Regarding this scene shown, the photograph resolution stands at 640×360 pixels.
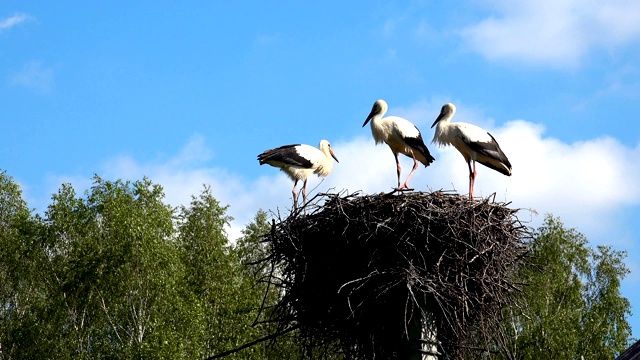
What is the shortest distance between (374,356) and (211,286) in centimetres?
1840

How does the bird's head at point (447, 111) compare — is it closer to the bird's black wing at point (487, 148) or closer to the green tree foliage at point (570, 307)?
the bird's black wing at point (487, 148)

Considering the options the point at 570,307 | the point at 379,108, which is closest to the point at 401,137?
the point at 379,108

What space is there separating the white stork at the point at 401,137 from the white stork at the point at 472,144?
0.72 ft

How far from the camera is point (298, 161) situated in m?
14.2

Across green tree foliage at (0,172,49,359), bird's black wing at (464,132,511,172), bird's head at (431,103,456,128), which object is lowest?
bird's black wing at (464,132,511,172)

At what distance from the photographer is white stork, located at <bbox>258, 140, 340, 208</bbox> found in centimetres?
1418

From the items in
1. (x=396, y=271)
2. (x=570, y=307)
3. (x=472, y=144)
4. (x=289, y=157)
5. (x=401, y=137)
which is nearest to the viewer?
(x=396, y=271)

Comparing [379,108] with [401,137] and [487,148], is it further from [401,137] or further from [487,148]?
[487,148]

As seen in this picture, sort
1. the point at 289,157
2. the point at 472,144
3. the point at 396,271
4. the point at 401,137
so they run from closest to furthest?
1. the point at 396,271
2. the point at 472,144
3. the point at 401,137
4. the point at 289,157

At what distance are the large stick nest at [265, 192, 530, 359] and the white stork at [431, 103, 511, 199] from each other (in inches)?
84.2

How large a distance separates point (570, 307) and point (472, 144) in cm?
1840

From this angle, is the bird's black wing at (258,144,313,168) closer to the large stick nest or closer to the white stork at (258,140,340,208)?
the white stork at (258,140,340,208)

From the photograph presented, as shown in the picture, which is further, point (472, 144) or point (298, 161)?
point (298, 161)

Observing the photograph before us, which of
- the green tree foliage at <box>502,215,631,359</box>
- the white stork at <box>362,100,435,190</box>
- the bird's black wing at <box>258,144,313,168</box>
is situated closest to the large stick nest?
the white stork at <box>362,100,435,190</box>
